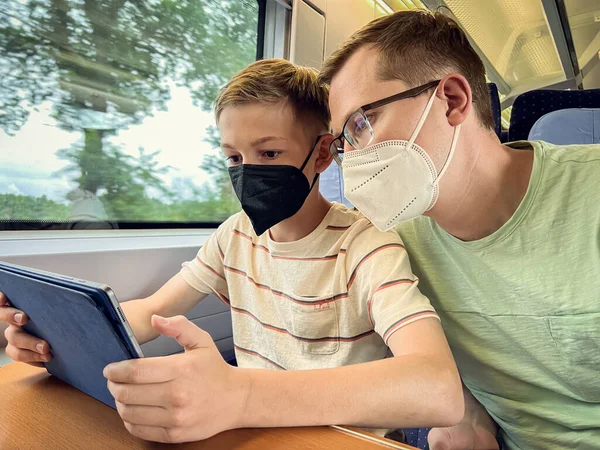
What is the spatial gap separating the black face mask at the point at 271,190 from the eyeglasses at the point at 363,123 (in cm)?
15

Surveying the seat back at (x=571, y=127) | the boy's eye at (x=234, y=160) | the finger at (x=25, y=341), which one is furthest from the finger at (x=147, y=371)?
the seat back at (x=571, y=127)

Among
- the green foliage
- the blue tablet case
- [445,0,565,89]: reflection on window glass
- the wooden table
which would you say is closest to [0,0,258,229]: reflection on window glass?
the green foliage

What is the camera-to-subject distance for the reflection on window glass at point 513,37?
11.8 feet

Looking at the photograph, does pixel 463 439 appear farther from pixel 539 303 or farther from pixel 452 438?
pixel 539 303

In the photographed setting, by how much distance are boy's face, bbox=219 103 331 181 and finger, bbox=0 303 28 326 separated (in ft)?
1.94

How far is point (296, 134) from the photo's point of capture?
44.0 inches

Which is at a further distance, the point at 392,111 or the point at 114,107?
the point at 114,107

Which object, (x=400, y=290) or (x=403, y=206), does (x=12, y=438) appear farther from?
(x=403, y=206)

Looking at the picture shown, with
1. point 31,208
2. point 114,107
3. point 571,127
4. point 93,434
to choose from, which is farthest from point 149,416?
point 571,127

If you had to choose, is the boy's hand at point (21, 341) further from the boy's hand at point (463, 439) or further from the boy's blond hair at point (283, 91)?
the boy's hand at point (463, 439)

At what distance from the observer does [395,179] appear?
972 millimetres

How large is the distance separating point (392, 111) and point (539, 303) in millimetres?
530

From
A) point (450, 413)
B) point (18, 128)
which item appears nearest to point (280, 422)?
point (450, 413)

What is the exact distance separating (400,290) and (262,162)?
48cm
